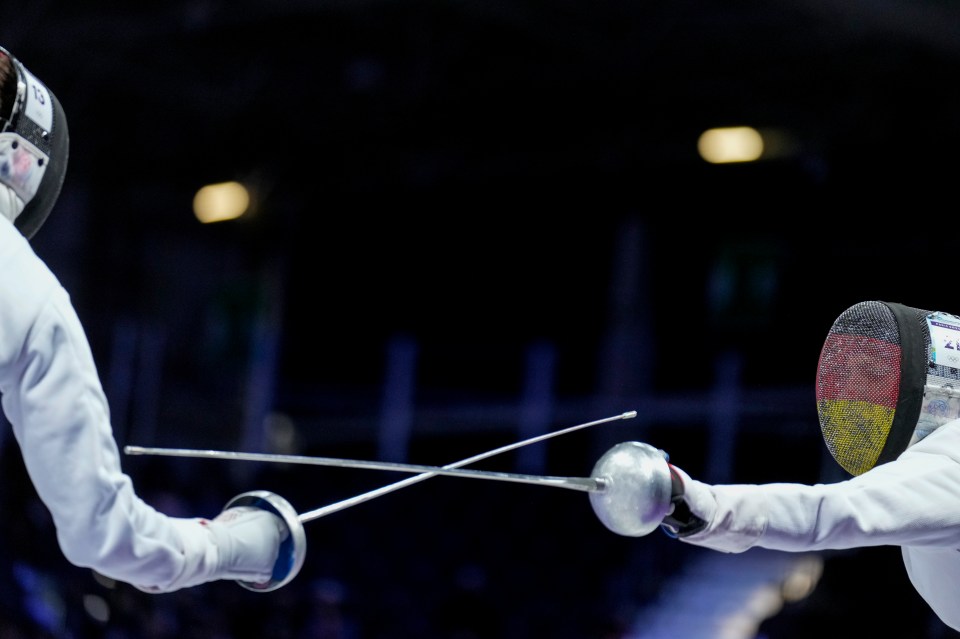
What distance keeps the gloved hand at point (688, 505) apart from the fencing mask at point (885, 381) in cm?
52

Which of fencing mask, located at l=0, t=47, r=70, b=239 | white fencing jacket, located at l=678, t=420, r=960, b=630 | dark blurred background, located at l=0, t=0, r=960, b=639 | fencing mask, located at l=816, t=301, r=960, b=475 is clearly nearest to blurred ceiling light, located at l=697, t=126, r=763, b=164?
dark blurred background, located at l=0, t=0, r=960, b=639

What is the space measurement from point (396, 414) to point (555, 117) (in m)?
2.72

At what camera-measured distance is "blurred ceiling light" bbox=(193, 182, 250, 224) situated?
10.8 meters

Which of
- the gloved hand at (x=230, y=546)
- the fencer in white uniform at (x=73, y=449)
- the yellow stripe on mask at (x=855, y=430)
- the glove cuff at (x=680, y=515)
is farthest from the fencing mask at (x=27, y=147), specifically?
the yellow stripe on mask at (x=855, y=430)

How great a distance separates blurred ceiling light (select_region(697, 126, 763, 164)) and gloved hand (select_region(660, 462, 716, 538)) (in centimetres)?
713

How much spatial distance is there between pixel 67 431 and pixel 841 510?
3.42ft

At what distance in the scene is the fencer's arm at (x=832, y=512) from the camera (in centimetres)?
159

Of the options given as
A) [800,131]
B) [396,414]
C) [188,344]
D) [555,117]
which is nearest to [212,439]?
[188,344]

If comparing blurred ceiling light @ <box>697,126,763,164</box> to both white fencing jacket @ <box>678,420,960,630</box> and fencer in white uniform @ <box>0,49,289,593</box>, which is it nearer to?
white fencing jacket @ <box>678,420,960,630</box>

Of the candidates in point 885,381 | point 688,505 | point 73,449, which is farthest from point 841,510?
point 73,449

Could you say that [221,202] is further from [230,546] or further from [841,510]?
[841,510]

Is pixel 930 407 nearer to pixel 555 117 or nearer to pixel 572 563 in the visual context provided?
pixel 572 563

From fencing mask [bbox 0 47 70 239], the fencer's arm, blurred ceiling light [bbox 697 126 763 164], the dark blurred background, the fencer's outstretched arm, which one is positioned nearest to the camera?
the fencer's outstretched arm

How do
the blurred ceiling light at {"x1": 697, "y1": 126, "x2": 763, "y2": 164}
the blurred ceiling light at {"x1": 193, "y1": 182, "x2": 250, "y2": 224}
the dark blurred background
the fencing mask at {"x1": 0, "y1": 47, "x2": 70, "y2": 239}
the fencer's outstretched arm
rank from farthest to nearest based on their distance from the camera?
the blurred ceiling light at {"x1": 193, "y1": 182, "x2": 250, "y2": 224} → the blurred ceiling light at {"x1": 697, "y1": 126, "x2": 763, "y2": 164} → the dark blurred background → the fencing mask at {"x1": 0, "y1": 47, "x2": 70, "y2": 239} → the fencer's outstretched arm
